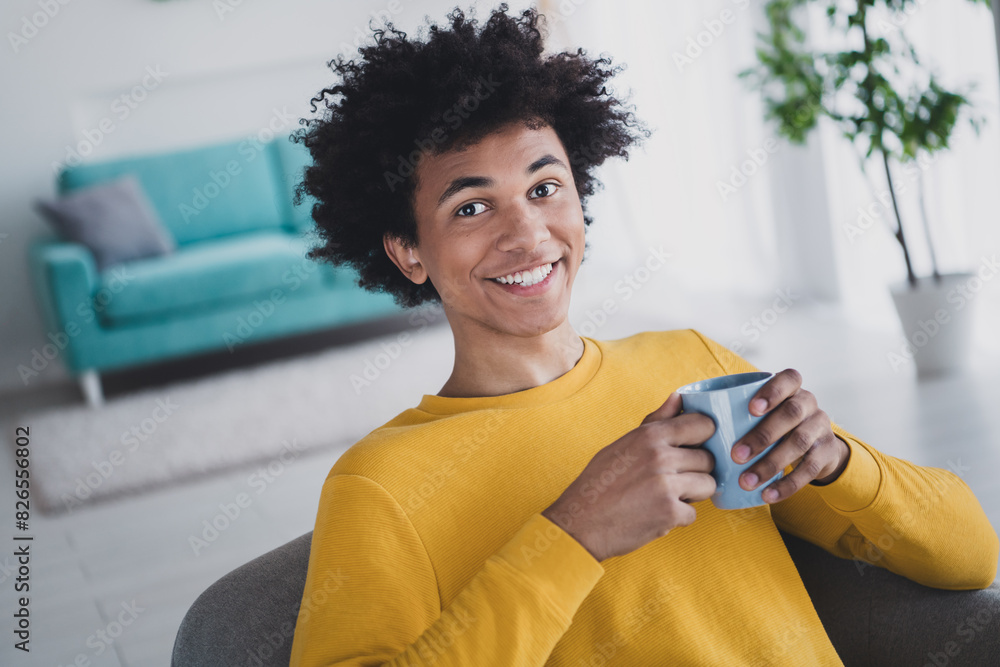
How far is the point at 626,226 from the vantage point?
20.5 ft

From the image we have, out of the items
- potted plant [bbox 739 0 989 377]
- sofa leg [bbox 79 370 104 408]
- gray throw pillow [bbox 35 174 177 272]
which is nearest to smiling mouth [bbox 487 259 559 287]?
potted plant [bbox 739 0 989 377]

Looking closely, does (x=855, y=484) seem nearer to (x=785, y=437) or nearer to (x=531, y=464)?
(x=785, y=437)

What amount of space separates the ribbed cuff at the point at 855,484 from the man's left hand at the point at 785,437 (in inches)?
2.2

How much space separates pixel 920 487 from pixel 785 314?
3393 millimetres

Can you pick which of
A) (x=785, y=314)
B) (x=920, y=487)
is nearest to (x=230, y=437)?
(x=785, y=314)

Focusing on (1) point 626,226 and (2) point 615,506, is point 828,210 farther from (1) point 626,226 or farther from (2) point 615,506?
(2) point 615,506

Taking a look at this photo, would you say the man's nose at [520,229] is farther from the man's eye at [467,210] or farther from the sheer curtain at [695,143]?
the sheer curtain at [695,143]

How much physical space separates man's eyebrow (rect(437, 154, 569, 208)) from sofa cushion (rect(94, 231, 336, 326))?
11.8 feet

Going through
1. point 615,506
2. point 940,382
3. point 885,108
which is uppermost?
point 885,108

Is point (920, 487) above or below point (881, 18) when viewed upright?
below

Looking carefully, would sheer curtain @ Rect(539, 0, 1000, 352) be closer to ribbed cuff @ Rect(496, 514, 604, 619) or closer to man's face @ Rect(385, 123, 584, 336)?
man's face @ Rect(385, 123, 584, 336)

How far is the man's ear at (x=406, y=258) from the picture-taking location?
1.20 metres

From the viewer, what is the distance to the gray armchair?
93 cm

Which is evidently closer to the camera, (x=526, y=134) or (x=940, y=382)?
(x=526, y=134)
